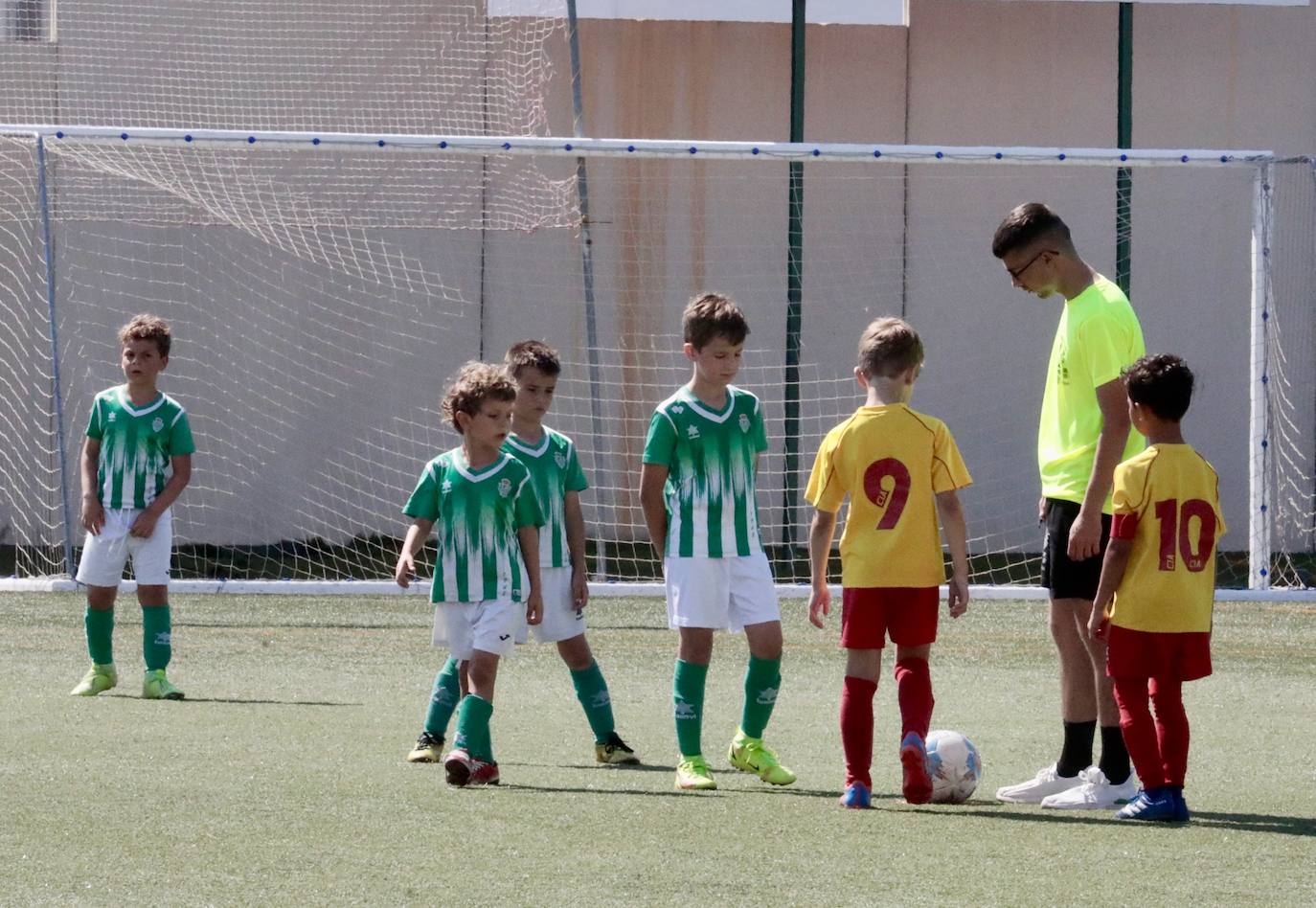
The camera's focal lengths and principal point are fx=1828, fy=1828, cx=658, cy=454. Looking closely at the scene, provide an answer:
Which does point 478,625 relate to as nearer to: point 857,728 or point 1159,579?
point 857,728

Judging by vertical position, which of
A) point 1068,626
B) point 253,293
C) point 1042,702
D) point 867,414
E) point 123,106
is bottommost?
point 1042,702

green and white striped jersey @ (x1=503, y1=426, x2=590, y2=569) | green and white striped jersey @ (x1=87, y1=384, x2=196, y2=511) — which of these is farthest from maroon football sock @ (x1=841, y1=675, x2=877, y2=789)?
green and white striped jersey @ (x1=87, y1=384, x2=196, y2=511)

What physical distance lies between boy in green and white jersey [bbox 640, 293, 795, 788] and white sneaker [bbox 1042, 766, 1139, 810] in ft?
2.49

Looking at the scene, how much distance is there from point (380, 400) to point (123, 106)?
9.21 feet

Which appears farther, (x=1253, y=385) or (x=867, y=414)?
(x=1253, y=385)

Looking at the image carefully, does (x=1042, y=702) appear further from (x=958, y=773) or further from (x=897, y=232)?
(x=897, y=232)

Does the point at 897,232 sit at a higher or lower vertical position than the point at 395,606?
higher

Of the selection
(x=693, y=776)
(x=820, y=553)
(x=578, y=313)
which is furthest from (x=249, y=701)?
(x=578, y=313)

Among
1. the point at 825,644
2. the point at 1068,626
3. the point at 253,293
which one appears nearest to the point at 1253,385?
the point at 825,644

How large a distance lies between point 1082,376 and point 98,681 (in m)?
4.01

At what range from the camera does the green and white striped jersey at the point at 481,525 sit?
17.1 ft

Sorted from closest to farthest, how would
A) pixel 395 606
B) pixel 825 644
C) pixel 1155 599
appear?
pixel 1155 599
pixel 825 644
pixel 395 606

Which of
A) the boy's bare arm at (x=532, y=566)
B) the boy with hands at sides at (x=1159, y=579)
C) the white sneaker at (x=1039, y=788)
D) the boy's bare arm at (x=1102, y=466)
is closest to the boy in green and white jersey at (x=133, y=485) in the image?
the boy's bare arm at (x=532, y=566)

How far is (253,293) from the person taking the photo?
44.4 ft
